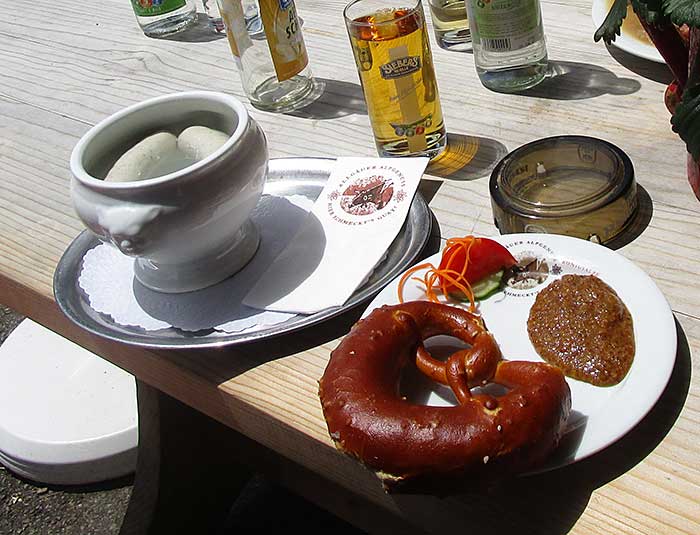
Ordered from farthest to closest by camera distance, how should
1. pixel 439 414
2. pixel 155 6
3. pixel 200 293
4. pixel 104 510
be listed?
1. pixel 104 510
2. pixel 155 6
3. pixel 200 293
4. pixel 439 414

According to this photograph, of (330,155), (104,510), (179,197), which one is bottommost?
(104,510)

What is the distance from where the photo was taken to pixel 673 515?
15.8 inches

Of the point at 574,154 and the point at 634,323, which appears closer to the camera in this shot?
the point at 634,323

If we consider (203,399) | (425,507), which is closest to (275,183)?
(203,399)

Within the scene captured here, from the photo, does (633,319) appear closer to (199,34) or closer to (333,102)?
(333,102)

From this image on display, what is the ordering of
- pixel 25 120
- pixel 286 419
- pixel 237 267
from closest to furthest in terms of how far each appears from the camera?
pixel 286 419 → pixel 237 267 → pixel 25 120

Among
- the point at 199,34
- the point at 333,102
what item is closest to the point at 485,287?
the point at 333,102

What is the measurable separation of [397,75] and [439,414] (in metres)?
0.37

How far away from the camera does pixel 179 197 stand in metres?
0.53

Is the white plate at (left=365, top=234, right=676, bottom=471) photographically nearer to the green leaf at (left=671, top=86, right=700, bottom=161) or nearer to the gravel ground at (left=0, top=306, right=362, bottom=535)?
the green leaf at (left=671, top=86, right=700, bottom=161)

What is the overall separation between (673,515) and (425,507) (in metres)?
0.14

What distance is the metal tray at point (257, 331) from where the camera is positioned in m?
0.56

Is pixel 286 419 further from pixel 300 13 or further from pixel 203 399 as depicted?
pixel 300 13

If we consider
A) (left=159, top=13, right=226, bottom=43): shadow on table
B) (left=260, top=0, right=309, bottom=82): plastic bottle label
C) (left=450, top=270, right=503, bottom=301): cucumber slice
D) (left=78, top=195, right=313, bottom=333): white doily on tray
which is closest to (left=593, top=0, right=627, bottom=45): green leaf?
(left=450, top=270, right=503, bottom=301): cucumber slice
